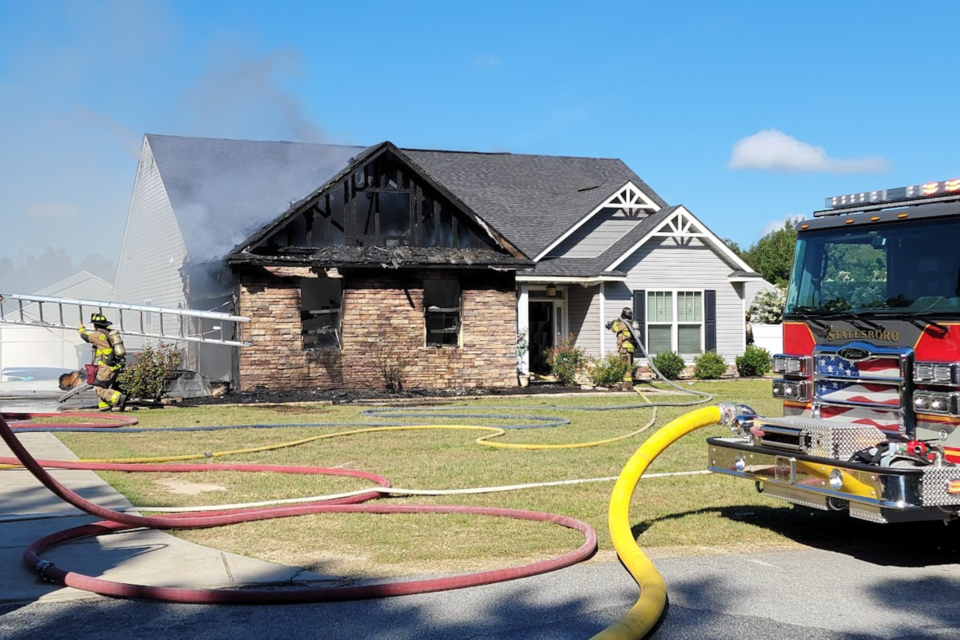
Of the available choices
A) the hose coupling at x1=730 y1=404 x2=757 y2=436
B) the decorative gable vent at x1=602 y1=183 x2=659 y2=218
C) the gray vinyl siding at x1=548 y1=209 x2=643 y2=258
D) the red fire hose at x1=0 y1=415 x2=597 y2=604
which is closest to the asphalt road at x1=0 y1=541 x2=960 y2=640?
the red fire hose at x1=0 y1=415 x2=597 y2=604

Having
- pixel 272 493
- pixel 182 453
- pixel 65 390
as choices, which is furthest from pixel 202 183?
pixel 272 493

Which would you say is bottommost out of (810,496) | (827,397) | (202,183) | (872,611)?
(872,611)

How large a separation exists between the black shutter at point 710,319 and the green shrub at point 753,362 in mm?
928

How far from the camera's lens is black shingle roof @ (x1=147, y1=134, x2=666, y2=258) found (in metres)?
24.4

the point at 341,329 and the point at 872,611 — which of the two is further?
the point at 341,329

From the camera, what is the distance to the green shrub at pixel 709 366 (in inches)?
964

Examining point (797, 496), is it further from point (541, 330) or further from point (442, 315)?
point (541, 330)

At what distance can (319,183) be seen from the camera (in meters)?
24.9

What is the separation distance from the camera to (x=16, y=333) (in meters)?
31.9

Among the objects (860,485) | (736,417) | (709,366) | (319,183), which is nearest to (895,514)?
(860,485)

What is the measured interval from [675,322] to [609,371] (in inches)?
164

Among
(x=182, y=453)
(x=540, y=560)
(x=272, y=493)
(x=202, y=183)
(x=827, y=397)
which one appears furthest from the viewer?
(x=202, y=183)

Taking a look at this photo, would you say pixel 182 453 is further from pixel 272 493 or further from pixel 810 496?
pixel 810 496

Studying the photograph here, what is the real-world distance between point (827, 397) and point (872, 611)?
6.87ft
